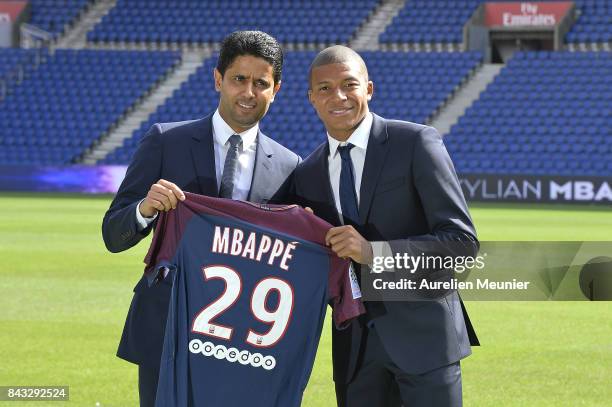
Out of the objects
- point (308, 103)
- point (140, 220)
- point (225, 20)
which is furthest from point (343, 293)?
point (225, 20)

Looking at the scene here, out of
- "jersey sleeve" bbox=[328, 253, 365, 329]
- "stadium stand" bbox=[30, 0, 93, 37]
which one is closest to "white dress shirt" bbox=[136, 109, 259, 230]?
"jersey sleeve" bbox=[328, 253, 365, 329]

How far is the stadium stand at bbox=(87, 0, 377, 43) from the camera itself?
37906 mm

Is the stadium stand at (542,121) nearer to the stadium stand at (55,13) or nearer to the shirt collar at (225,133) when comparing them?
the stadium stand at (55,13)

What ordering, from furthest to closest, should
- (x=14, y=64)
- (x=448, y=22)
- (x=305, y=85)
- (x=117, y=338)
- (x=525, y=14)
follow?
(x=14, y=64), (x=448, y=22), (x=305, y=85), (x=525, y=14), (x=117, y=338)

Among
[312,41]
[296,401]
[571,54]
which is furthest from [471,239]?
[312,41]

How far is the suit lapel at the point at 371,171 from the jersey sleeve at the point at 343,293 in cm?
22

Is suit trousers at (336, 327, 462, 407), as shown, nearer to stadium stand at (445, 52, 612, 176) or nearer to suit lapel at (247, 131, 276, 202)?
suit lapel at (247, 131, 276, 202)

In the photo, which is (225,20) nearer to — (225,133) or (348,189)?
(225,133)

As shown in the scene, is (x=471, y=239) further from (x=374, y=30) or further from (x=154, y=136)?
(x=374, y=30)

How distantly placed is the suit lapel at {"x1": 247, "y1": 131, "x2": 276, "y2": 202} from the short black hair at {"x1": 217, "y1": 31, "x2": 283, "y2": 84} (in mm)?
345

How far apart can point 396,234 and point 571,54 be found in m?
31.1

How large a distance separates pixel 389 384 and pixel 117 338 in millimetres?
5646

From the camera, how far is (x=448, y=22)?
36.5 meters

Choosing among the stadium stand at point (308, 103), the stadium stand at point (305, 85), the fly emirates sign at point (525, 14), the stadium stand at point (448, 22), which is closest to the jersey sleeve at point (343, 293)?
the stadium stand at point (305, 85)
